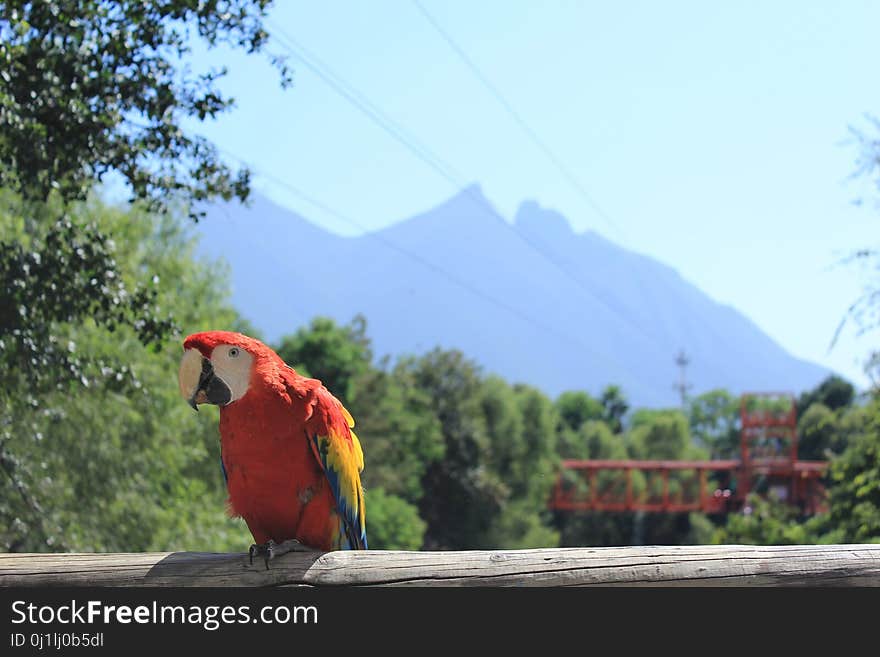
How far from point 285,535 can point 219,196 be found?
7.78 ft

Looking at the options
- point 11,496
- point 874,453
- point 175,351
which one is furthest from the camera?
point 175,351

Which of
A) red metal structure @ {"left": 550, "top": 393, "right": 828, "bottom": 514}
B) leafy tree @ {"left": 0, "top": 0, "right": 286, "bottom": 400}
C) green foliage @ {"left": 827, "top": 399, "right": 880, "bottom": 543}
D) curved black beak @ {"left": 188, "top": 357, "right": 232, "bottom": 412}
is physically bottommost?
red metal structure @ {"left": 550, "top": 393, "right": 828, "bottom": 514}

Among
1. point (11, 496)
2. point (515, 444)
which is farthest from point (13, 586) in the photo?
point (515, 444)

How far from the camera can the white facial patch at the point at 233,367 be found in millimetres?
2379

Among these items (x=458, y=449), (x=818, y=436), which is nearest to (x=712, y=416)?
(x=818, y=436)

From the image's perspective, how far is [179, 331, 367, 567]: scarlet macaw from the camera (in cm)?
238

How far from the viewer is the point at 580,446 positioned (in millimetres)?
41000

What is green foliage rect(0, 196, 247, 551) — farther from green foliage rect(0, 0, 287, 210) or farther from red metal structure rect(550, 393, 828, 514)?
red metal structure rect(550, 393, 828, 514)

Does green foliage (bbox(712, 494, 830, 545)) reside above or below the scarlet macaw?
below

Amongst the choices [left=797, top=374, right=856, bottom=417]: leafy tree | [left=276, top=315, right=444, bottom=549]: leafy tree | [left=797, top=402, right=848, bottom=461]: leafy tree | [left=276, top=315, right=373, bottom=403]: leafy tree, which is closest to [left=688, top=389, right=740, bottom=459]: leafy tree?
[left=797, top=402, right=848, bottom=461]: leafy tree

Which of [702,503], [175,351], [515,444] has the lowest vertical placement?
[702,503]

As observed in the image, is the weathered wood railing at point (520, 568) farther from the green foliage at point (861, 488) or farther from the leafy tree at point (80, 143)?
the green foliage at point (861, 488)

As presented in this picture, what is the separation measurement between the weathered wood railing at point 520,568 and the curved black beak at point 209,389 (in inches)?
15.3
